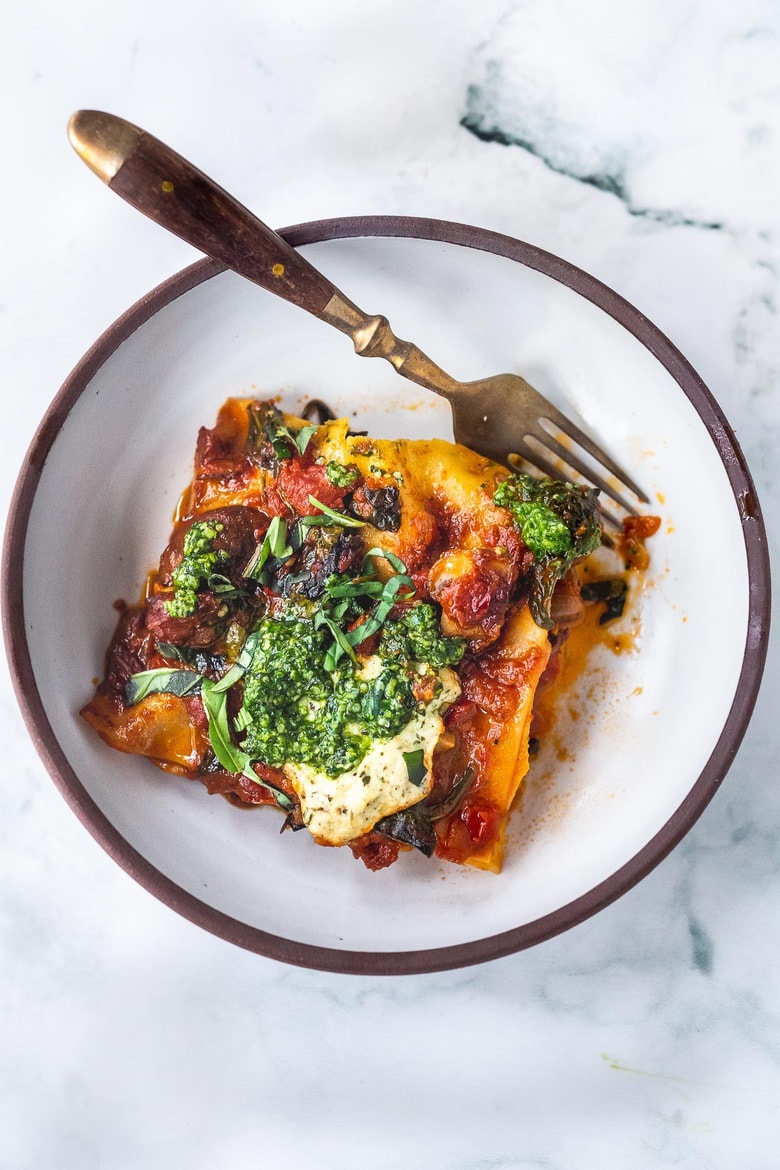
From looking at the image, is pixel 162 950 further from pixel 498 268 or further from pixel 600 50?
pixel 600 50

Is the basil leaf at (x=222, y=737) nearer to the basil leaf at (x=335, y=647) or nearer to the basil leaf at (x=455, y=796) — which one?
the basil leaf at (x=335, y=647)

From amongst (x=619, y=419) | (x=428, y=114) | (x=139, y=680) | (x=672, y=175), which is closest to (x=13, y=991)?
(x=139, y=680)

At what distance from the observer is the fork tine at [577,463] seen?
12.5 ft

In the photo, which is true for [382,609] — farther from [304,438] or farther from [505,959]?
[505,959]

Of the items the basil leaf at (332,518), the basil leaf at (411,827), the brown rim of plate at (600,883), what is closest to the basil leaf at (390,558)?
the basil leaf at (332,518)

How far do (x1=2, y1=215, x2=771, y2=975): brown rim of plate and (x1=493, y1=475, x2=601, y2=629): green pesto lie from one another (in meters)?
0.57

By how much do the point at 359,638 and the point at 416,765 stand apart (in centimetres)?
50

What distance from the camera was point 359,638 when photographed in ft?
11.2

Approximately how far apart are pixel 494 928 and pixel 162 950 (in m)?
1.54

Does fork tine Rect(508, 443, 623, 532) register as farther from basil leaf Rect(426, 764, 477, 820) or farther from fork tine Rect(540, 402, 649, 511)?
basil leaf Rect(426, 764, 477, 820)

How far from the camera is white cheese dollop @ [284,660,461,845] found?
131 inches

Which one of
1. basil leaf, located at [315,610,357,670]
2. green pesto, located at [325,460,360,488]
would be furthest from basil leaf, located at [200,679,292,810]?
green pesto, located at [325,460,360,488]

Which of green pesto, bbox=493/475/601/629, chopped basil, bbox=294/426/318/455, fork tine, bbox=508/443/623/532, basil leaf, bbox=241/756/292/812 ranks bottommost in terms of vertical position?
basil leaf, bbox=241/756/292/812

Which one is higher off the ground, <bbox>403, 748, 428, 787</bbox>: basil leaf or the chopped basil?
the chopped basil
